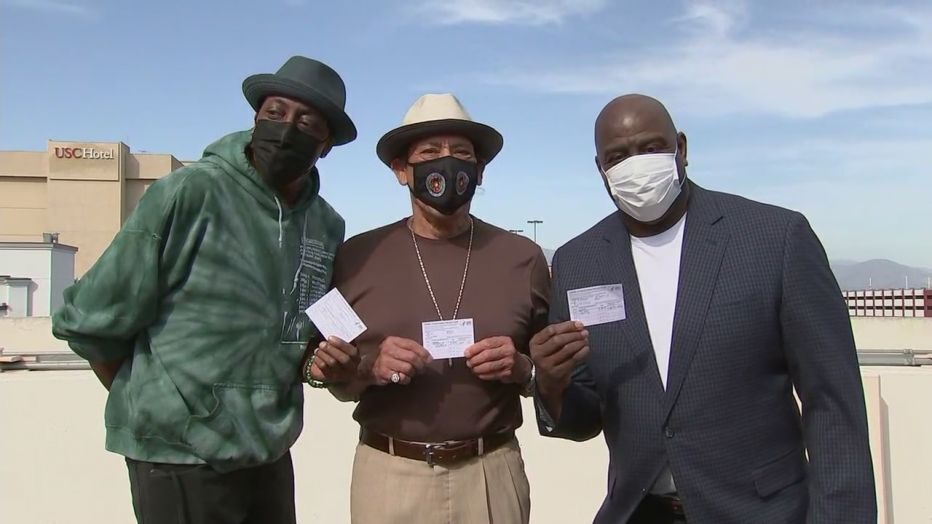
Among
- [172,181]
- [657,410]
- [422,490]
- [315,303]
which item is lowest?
[422,490]

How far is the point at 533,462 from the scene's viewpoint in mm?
4660

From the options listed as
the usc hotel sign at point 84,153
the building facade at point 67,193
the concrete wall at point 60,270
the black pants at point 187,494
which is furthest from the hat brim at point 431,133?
the usc hotel sign at point 84,153

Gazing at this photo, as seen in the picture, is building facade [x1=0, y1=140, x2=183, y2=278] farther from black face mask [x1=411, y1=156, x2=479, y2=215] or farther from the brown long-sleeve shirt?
black face mask [x1=411, y1=156, x2=479, y2=215]

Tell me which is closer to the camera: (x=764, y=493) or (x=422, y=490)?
(x=764, y=493)

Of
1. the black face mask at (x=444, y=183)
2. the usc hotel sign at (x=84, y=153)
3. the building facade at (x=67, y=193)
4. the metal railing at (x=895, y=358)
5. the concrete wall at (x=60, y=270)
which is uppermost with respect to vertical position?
→ the usc hotel sign at (x=84, y=153)

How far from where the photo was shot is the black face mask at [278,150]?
8.45 ft

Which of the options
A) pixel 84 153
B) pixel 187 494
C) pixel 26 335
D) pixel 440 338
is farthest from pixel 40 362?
pixel 84 153

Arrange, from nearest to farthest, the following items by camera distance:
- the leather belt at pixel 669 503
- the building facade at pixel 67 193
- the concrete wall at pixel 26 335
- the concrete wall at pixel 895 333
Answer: the leather belt at pixel 669 503 → the concrete wall at pixel 26 335 → the concrete wall at pixel 895 333 → the building facade at pixel 67 193

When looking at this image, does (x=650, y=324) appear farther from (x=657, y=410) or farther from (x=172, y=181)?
(x=172, y=181)

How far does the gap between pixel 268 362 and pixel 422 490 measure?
2.46ft

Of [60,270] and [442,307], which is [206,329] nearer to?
[442,307]

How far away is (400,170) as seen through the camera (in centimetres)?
304

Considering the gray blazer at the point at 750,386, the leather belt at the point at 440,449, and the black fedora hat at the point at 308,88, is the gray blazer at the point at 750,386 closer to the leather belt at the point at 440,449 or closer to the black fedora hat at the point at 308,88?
the leather belt at the point at 440,449

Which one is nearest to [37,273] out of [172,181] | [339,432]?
[339,432]
